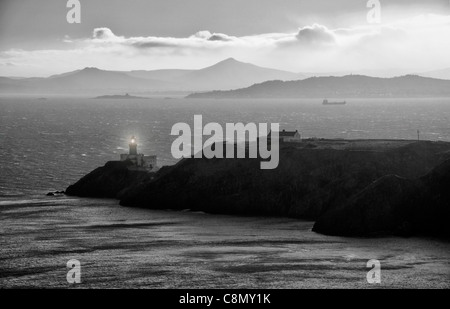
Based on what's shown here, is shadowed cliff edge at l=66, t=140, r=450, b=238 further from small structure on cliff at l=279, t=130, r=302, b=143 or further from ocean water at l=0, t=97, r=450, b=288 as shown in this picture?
small structure on cliff at l=279, t=130, r=302, b=143

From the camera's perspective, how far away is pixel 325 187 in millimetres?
92812

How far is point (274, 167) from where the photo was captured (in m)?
99.6

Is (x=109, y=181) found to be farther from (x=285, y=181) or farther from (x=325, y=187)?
(x=325, y=187)

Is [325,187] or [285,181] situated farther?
[285,181]

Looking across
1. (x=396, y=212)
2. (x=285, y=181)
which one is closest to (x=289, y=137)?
(x=285, y=181)

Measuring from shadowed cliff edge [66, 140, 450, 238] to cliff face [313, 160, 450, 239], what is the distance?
9 centimetres

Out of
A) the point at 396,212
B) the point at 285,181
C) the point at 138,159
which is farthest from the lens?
the point at 138,159

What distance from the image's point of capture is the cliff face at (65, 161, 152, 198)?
111 meters

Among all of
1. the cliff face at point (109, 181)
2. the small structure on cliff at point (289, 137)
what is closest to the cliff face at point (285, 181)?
the cliff face at point (109, 181)

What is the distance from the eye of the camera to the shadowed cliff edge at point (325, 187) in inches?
3140

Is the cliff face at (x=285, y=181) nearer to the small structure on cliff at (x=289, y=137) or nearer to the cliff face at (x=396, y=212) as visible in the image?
the cliff face at (x=396, y=212)

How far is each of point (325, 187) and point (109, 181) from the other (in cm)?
3318

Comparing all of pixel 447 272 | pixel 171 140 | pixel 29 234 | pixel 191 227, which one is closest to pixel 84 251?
pixel 29 234

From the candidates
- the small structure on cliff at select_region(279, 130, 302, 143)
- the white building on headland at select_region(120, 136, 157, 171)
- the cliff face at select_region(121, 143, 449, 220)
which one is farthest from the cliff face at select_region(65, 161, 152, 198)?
the small structure on cliff at select_region(279, 130, 302, 143)
